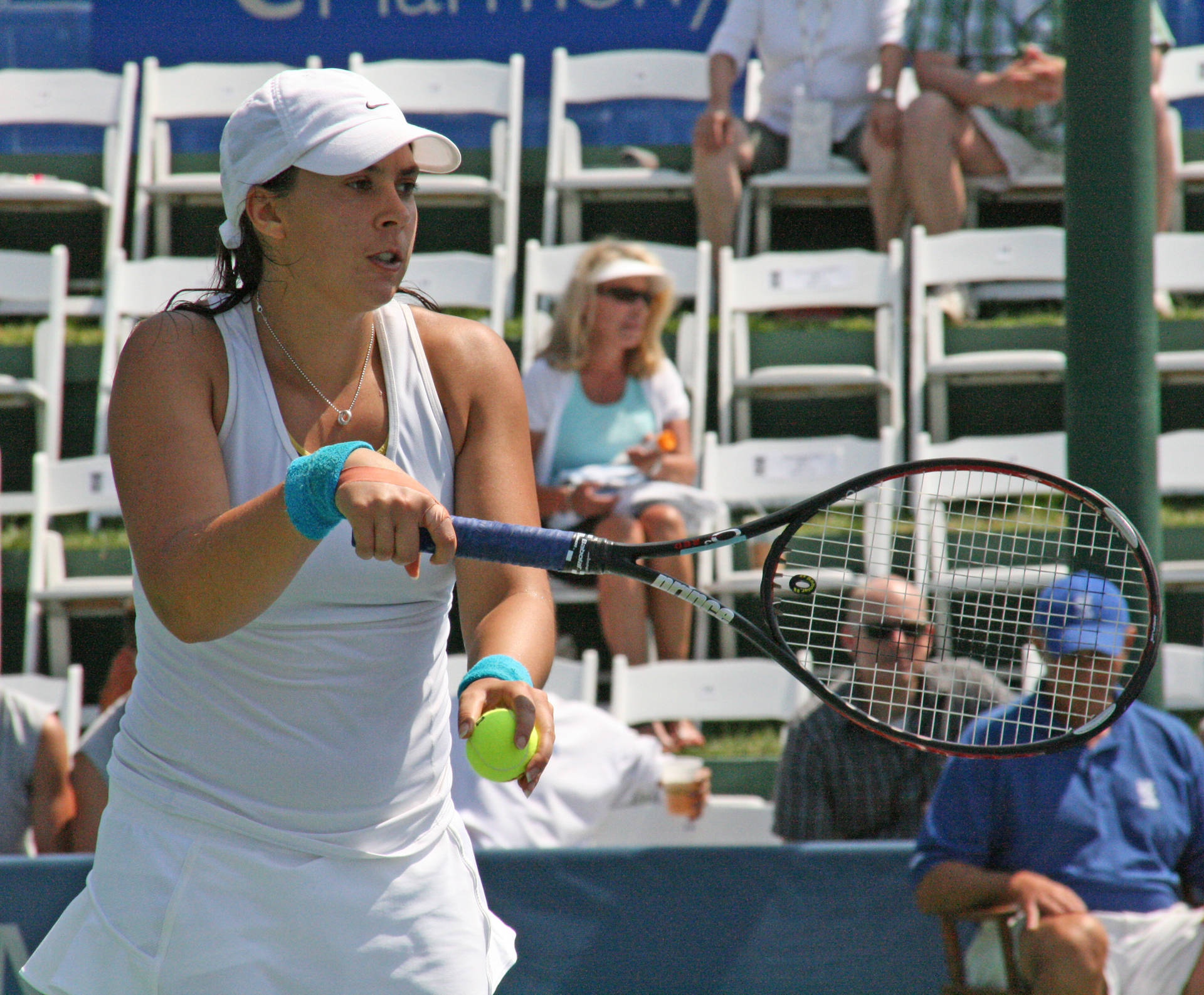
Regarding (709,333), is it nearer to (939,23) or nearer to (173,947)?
(939,23)

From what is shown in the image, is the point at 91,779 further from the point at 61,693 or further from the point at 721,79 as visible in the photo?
the point at 721,79

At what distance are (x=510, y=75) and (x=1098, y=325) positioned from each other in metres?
3.94

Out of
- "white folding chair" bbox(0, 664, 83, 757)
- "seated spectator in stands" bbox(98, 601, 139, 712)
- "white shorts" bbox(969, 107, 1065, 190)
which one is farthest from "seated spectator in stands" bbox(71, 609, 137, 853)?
"white shorts" bbox(969, 107, 1065, 190)

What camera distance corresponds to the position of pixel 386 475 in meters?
1.35

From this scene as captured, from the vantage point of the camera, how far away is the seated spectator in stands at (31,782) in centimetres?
370

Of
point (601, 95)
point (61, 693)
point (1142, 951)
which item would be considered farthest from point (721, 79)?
point (1142, 951)

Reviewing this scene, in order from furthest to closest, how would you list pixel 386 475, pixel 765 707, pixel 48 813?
pixel 765 707 → pixel 48 813 → pixel 386 475

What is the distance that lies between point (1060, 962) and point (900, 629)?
1.12 meters

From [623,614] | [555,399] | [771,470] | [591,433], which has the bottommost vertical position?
[623,614]

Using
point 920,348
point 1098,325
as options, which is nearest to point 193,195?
point 920,348

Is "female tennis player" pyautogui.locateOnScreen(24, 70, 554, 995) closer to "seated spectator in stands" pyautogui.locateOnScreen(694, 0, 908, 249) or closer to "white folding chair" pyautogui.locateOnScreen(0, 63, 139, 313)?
"seated spectator in stands" pyautogui.locateOnScreen(694, 0, 908, 249)

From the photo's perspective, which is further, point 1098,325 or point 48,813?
point 48,813

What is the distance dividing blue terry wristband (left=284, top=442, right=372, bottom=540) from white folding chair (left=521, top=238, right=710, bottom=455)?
3913mm

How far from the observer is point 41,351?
539 cm
